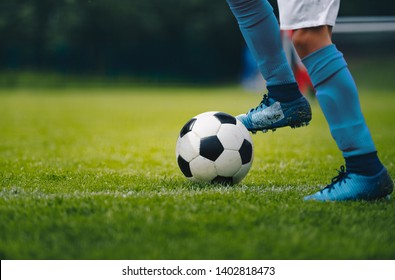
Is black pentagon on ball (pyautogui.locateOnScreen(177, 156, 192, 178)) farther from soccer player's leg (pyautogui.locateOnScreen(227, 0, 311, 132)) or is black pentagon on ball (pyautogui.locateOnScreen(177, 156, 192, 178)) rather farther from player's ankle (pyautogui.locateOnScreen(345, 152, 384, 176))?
player's ankle (pyautogui.locateOnScreen(345, 152, 384, 176))

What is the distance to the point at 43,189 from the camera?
295 centimetres

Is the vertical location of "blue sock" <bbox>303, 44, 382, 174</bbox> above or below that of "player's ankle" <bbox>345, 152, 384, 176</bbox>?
above

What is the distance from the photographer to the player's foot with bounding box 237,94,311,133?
10.1 ft

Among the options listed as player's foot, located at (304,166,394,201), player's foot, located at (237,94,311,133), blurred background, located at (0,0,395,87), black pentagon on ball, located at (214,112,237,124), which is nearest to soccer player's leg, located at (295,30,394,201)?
player's foot, located at (304,166,394,201)

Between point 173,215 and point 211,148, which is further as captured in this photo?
point 211,148

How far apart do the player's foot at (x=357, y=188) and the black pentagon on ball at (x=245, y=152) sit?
0.57m

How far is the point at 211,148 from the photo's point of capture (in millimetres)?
3084

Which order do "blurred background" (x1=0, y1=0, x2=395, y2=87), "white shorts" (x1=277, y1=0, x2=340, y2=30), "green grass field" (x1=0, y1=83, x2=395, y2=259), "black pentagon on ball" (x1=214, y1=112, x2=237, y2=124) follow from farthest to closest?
1. "blurred background" (x1=0, y1=0, x2=395, y2=87)
2. "black pentagon on ball" (x1=214, y1=112, x2=237, y2=124)
3. "white shorts" (x1=277, y1=0, x2=340, y2=30)
4. "green grass field" (x1=0, y1=83, x2=395, y2=259)

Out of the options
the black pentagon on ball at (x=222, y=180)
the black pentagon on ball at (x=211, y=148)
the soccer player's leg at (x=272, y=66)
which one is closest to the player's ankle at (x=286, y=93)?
the soccer player's leg at (x=272, y=66)

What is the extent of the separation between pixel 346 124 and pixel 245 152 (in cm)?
78

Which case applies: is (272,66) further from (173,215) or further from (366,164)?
(173,215)

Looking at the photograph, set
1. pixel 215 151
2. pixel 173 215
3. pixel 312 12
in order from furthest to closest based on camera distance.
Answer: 1. pixel 215 151
2. pixel 312 12
3. pixel 173 215

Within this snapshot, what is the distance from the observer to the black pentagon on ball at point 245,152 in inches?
122

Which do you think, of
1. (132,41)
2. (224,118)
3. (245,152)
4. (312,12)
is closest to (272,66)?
(224,118)
